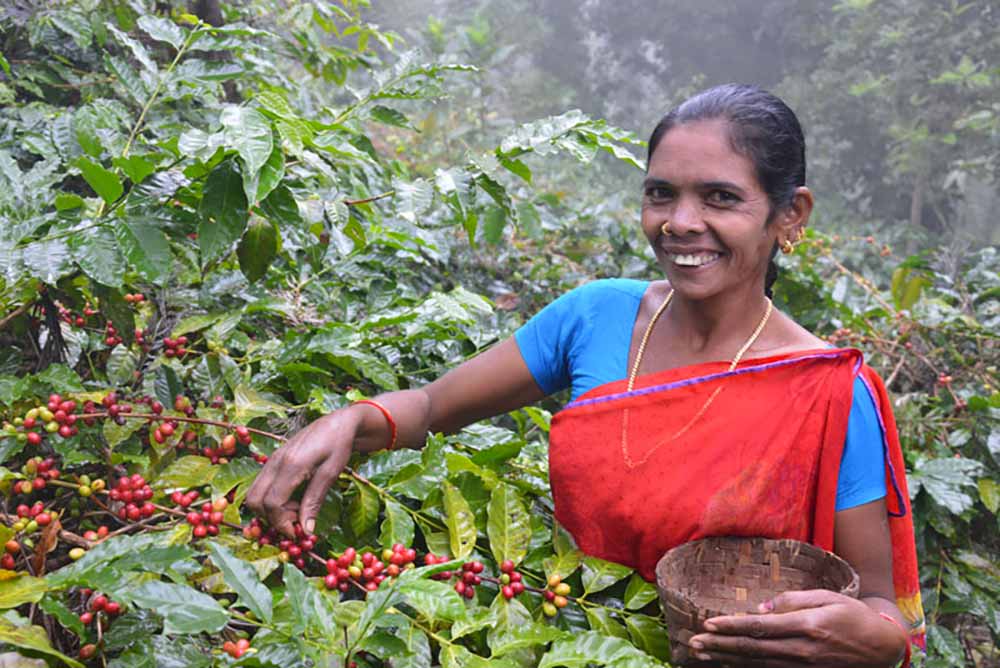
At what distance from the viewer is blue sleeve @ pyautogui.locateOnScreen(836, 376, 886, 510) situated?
1263 mm

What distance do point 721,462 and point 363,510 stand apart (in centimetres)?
53

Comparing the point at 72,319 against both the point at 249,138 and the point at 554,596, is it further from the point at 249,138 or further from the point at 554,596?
the point at 554,596

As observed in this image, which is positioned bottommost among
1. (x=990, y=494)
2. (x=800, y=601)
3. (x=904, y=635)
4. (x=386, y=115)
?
(x=990, y=494)

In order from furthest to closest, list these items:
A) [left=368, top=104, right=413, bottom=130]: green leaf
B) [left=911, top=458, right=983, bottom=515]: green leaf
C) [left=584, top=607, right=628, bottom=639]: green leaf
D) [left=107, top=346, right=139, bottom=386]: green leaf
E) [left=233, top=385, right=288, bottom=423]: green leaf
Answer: [left=911, top=458, right=983, bottom=515]: green leaf < [left=368, top=104, right=413, bottom=130]: green leaf < [left=107, top=346, right=139, bottom=386]: green leaf < [left=233, top=385, right=288, bottom=423]: green leaf < [left=584, top=607, right=628, bottom=639]: green leaf

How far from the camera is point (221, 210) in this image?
1178 millimetres

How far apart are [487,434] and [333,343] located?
1.04 ft

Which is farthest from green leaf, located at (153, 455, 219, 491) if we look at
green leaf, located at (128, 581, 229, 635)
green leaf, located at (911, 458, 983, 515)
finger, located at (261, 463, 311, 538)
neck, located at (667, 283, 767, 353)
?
green leaf, located at (911, 458, 983, 515)

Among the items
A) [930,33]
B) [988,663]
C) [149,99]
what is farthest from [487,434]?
[930,33]

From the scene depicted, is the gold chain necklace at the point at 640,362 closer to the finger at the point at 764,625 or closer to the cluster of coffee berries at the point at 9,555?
the finger at the point at 764,625

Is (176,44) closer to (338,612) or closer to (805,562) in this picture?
(338,612)

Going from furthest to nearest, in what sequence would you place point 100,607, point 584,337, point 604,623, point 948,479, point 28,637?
point 948,479 → point 584,337 → point 604,623 → point 100,607 → point 28,637

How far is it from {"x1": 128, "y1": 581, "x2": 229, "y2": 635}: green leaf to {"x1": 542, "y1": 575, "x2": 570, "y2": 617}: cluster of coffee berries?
1.50 feet

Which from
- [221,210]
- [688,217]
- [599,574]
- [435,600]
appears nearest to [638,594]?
[599,574]

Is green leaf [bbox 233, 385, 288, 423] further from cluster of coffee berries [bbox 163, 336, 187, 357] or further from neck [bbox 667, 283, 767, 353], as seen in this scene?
neck [bbox 667, 283, 767, 353]
